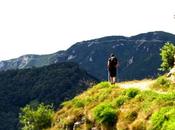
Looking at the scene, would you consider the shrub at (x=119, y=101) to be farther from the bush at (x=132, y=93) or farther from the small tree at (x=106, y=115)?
the small tree at (x=106, y=115)

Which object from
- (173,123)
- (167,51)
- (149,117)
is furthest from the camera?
(167,51)

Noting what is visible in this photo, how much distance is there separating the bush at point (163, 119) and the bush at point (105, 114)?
4.33 metres

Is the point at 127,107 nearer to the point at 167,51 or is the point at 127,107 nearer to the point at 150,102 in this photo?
the point at 150,102

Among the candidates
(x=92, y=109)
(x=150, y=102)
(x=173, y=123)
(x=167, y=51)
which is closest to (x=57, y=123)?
(x=92, y=109)

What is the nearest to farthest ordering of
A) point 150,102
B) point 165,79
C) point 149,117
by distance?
1. point 149,117
2. point 150,102
3. point 165,79

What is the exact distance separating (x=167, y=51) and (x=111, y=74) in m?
29.0

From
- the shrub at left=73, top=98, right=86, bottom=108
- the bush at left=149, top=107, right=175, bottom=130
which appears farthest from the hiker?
the bush at left=149, top=107, right=175, bottom=130

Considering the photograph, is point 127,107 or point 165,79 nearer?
point 127,107

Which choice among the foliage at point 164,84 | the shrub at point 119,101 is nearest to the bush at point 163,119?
the shrub at point 119,101

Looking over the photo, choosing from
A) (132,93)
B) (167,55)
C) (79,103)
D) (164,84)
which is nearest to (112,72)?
(79,103)

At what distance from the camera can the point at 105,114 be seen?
28.5m

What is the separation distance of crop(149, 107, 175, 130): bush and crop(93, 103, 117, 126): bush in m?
4.33

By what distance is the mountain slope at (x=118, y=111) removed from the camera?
24.4 m

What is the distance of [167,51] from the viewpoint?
7025 cm
